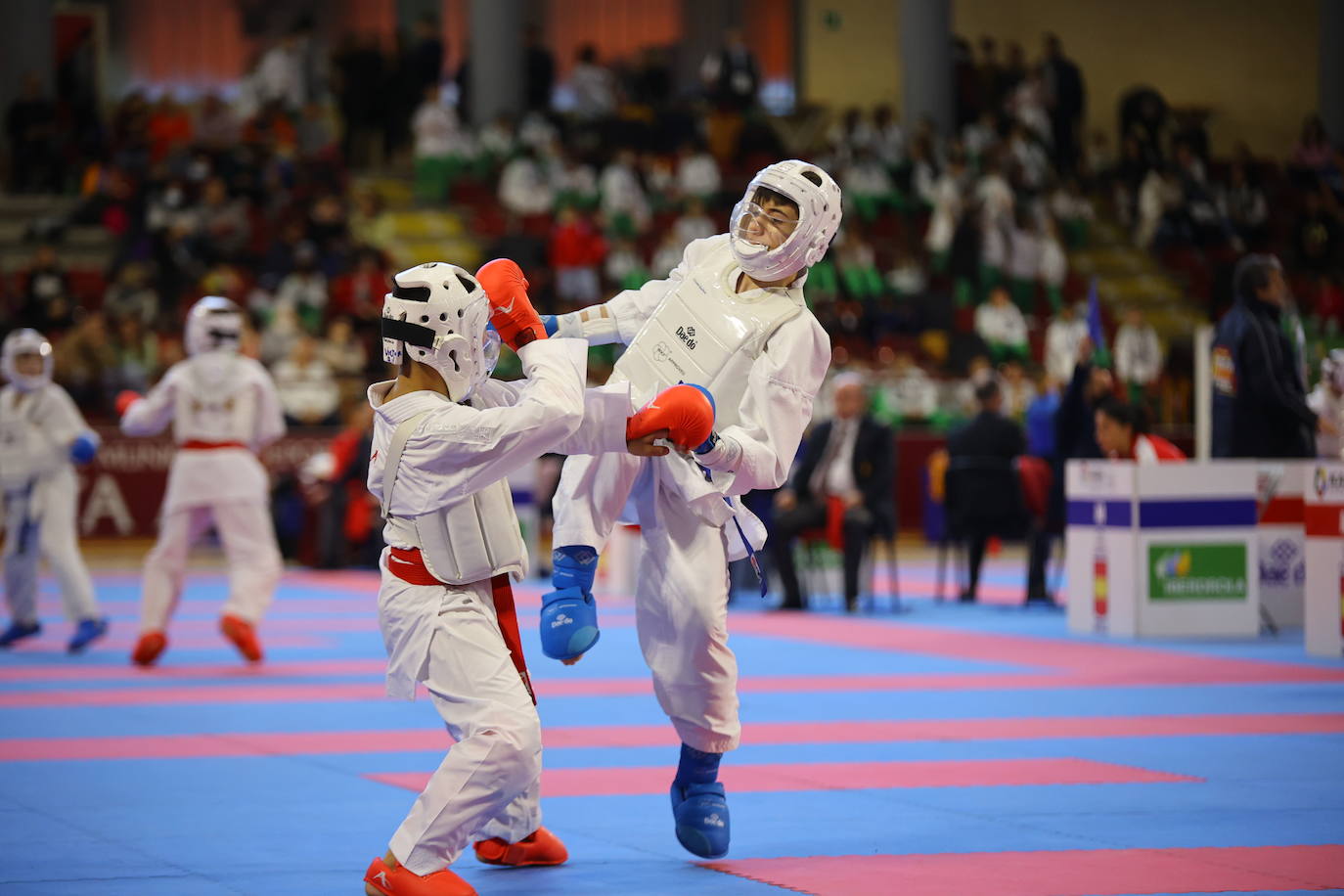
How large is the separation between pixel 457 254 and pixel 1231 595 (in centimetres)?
1349

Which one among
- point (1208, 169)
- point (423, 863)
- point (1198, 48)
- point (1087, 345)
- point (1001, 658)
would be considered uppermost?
point (1198, 48)

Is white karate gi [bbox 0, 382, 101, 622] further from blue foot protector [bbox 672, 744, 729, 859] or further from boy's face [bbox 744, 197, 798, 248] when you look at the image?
boy's face [bbox 744, 197, 798, 248]

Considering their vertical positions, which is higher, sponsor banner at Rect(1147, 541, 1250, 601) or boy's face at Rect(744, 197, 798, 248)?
boy's face at Rect(744, 197, 798, 248)

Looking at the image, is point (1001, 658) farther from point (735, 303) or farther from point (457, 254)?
point (457, 254)

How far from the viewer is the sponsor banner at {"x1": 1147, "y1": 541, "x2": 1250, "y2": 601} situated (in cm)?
1161

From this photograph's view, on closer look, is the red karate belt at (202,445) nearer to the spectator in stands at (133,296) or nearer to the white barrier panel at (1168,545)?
the white barrier panel at (1168,545)

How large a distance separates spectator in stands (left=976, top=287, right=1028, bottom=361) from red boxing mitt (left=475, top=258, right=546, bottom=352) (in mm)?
17292

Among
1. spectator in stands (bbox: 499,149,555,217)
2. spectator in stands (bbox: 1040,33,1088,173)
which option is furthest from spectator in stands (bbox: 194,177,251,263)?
spectator in stands (bbox: 1040,33,1088,173)

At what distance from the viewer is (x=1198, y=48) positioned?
3070 cm

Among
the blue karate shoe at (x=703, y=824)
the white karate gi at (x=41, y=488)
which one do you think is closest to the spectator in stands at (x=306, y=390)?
the white karate gi at (x=41, y=488)

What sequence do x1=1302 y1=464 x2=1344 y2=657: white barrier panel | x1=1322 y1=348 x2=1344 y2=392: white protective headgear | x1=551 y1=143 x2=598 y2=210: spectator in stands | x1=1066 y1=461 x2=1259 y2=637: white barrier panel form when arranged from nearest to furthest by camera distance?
x1=1302 y1=464 x2=1344 y2=657: white barrier panel
x1=1322 y1=348 x2=1344 y2=392: white protective headgear
x1=1066 y1=461 x2=1259 y2=637: white barrier panel
x1=551 y1=143 x2=598 y2=210: spectator in stands

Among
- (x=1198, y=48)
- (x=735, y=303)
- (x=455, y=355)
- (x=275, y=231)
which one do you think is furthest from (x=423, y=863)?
(x=1198, y=48)

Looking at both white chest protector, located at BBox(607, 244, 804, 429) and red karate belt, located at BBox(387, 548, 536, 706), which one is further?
white chest protector, located at BBox(607, 244, 804, 429)

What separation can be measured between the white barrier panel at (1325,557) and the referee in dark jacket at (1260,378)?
3.24ft
